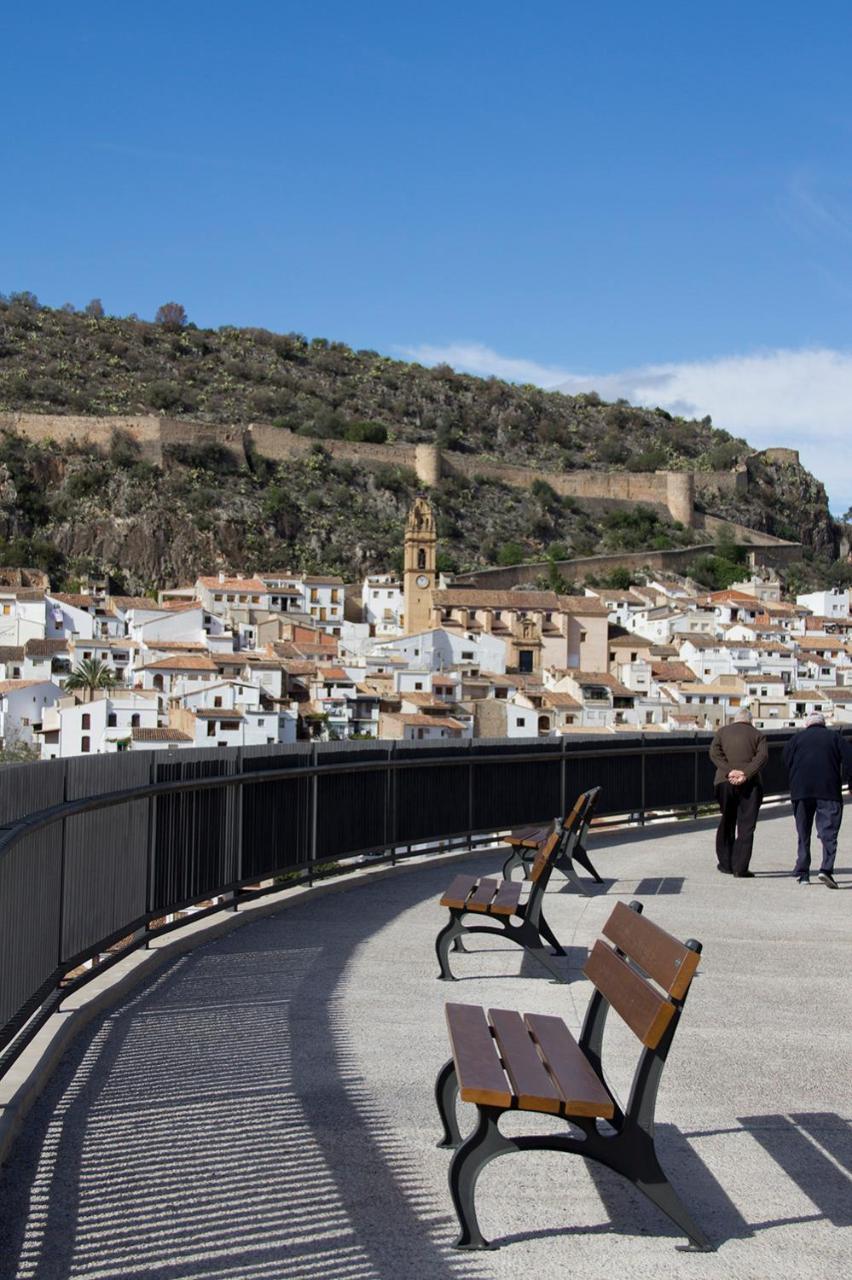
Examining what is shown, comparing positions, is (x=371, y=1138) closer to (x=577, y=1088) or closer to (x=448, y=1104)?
(x=448, y=1104)

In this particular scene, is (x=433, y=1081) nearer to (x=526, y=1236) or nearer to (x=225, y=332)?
(x=526, y=1236)

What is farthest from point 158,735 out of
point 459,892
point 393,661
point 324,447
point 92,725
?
point 324,447

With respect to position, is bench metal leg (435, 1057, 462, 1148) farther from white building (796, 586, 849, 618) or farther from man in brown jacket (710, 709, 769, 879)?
white building (796, 586, 849, 618)

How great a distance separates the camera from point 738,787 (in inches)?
499

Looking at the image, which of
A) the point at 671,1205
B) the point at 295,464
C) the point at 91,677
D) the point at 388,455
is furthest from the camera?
the point at 388,455

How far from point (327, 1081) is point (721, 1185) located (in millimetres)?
1681

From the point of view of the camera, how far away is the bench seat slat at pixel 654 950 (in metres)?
4.27

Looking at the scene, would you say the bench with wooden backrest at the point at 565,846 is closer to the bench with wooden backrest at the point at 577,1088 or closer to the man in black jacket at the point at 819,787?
the man in black jacket at the point at 819,787

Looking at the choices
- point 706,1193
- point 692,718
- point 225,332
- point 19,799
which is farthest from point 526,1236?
point 225,332

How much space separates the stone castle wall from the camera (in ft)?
369

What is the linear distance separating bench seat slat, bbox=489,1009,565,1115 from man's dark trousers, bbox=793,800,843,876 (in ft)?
25.2

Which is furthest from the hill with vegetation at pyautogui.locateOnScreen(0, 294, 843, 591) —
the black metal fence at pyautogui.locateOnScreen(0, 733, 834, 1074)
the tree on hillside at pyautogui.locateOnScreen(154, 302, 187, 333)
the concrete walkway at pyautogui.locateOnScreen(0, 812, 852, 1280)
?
the concrete walkway at pyautogui.locateOnScreen(0, 812, 852, 1280)

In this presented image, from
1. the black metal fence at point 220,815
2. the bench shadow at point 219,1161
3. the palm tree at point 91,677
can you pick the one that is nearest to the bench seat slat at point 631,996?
the bench shadow at point 219,1161

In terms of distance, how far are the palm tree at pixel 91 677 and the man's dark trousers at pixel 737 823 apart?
200ft
